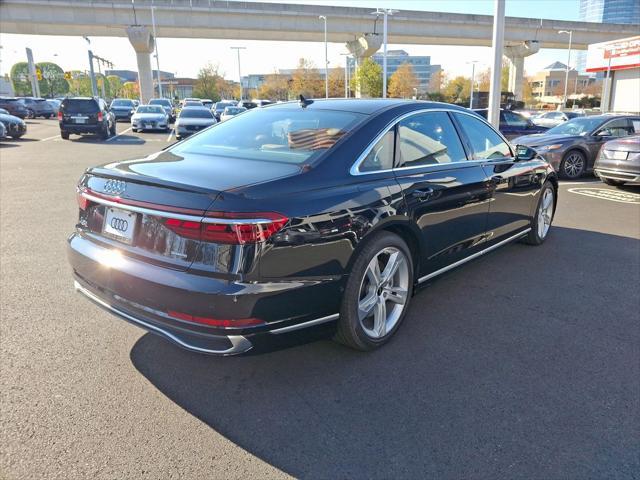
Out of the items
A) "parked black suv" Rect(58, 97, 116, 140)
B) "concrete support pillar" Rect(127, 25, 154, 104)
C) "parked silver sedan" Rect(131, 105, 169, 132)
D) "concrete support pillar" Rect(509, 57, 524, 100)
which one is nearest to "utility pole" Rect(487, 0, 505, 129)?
"parked black suv" Rect(58, 97, 116, 140)

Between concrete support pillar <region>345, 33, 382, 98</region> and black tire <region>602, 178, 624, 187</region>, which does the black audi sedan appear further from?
concrete support pillar <region>345, 33, 382, 98</region>

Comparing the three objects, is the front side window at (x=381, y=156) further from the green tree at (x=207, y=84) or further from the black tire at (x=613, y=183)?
the green tree at (x=207, y=84)

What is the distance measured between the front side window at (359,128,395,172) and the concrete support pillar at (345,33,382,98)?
173ft

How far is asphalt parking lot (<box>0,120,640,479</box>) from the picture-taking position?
2467mm

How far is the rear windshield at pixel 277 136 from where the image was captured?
3354 mm

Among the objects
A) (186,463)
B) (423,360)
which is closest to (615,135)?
(423,360)

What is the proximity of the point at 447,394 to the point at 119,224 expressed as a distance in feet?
7.24

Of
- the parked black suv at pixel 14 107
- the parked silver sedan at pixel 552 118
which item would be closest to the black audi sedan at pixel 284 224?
the parked silver sedan at pixel 552 118

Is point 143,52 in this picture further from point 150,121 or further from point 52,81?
point 52,81

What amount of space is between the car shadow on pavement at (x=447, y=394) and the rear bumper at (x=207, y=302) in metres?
0.45

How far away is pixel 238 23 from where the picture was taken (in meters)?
47.4

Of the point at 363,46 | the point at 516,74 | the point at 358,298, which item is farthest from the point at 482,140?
the point at 516,74

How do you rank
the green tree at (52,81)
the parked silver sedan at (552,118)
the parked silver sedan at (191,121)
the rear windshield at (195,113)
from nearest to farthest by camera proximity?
the parked silver sedan at (191,121) → the rear windshield at (195,113) → the parked silver sedan at (552,118) → the green tree at (52,81)

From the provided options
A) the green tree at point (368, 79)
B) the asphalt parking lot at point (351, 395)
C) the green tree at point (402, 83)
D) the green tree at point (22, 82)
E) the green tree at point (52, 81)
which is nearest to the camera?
the asphalt parking lot at point (351, 395)
